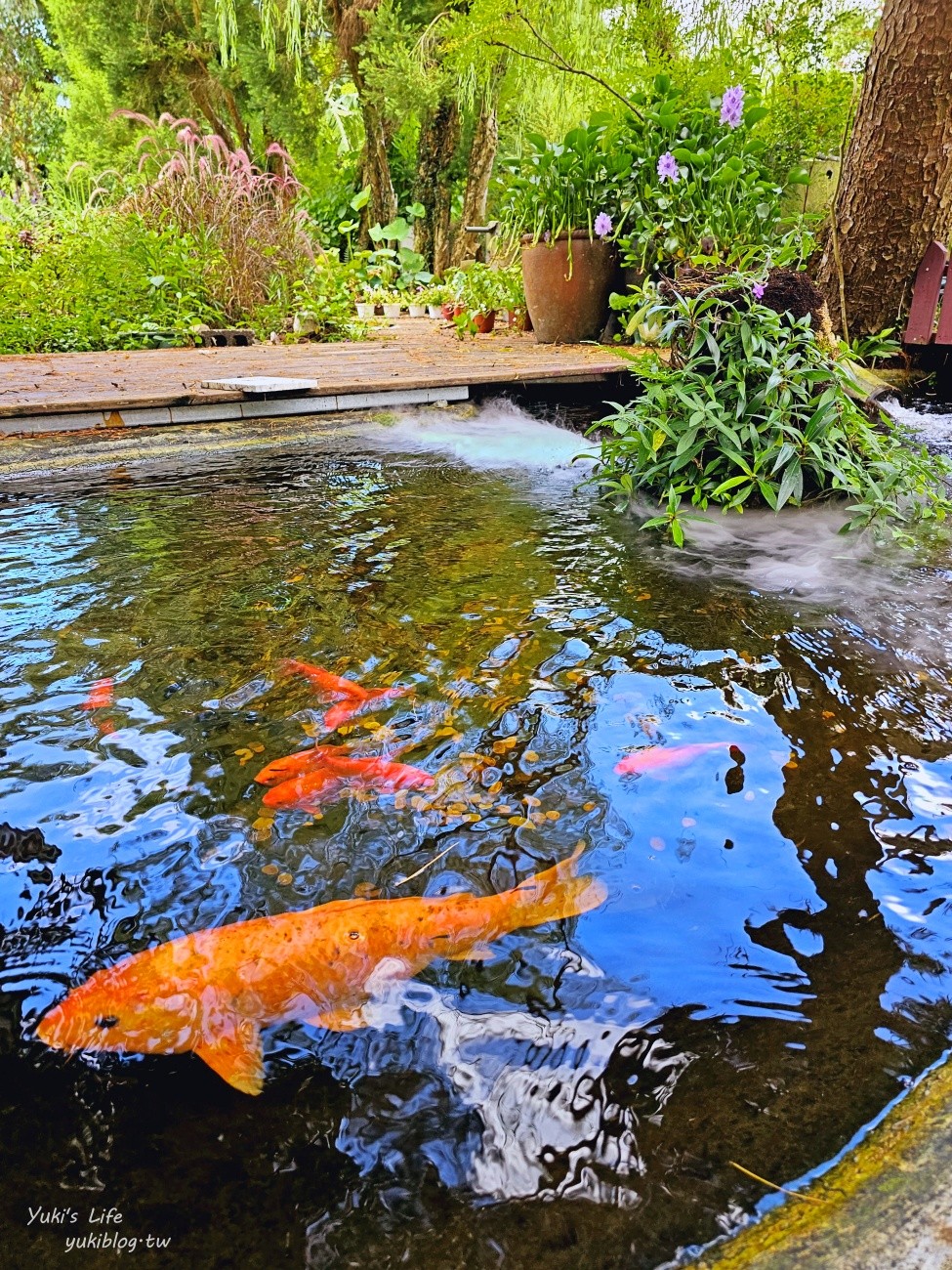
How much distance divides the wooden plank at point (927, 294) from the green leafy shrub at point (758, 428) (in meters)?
3.03

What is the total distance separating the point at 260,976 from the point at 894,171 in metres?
6.63

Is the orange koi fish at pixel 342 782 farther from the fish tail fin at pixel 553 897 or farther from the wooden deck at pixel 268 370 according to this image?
the wooden deck at pixel 268 370

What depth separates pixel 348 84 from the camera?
19.2 metres

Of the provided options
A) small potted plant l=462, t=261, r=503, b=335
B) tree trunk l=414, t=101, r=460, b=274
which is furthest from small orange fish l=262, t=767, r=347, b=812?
tree trunk l=414, t=101, r=460, b=274

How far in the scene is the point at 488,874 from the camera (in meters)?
1.44

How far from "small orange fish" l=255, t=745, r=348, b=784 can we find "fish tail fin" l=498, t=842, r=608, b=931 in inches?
22.5

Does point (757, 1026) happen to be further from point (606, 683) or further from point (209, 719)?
point (209, 719)

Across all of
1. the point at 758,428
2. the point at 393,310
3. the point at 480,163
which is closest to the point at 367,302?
the point at 393,310

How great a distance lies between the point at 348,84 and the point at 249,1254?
2355 centimetres

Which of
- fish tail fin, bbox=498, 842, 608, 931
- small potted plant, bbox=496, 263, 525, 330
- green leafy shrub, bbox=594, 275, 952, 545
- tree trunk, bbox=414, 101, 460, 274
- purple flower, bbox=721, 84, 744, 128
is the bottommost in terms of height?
fish tail fin, bbox=498, 842, 608, 931

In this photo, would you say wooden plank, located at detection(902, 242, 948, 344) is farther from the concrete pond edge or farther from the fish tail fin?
the concrete pond edge

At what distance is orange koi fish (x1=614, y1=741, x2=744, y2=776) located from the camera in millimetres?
1723

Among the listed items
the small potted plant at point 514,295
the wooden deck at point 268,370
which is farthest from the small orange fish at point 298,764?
the small potted plant at point 514,295

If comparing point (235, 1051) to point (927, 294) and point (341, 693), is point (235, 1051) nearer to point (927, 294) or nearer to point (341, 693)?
point (341, 693)
